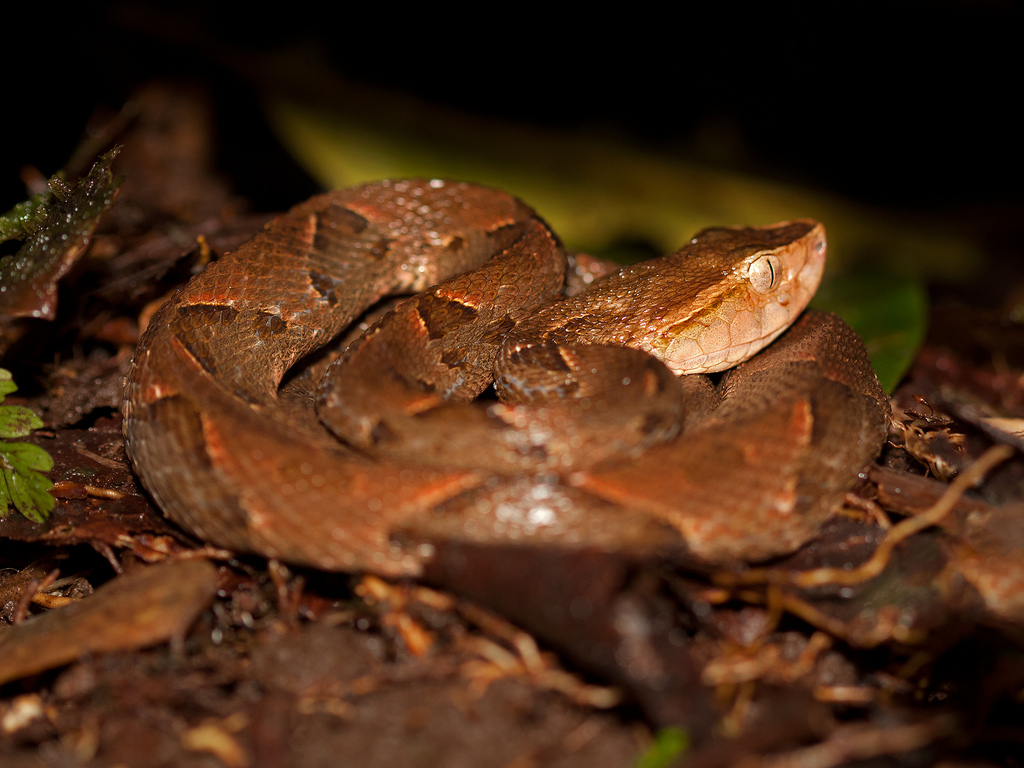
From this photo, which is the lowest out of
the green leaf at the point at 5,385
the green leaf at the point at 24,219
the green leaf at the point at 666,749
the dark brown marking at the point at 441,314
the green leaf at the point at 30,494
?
the green leaf at the point at 666,749

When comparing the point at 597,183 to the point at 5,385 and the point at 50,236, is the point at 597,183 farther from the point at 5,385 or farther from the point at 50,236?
the point at 5,385

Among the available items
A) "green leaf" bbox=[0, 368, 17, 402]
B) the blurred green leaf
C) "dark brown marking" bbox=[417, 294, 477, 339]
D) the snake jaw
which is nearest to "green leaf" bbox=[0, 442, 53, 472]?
"green leaf" bbox=[0, 368, 17, 402]

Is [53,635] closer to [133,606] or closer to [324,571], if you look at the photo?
[133,606]

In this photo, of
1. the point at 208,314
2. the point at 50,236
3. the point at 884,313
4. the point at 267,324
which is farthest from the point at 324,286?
the point at 884,313

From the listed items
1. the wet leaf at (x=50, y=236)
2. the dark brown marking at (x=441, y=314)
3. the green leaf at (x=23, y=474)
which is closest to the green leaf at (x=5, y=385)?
the green leaf at (x=23, y=474)

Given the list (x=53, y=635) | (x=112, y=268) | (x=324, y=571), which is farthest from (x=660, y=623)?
(x=112, y=268)

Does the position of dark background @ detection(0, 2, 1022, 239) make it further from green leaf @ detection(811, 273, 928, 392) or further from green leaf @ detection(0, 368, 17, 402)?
green leaf @ detection(0, 368, 17, 402)

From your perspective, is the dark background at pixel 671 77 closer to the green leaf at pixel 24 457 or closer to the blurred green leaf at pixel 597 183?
the blurred green leaf at pixel 597 183
